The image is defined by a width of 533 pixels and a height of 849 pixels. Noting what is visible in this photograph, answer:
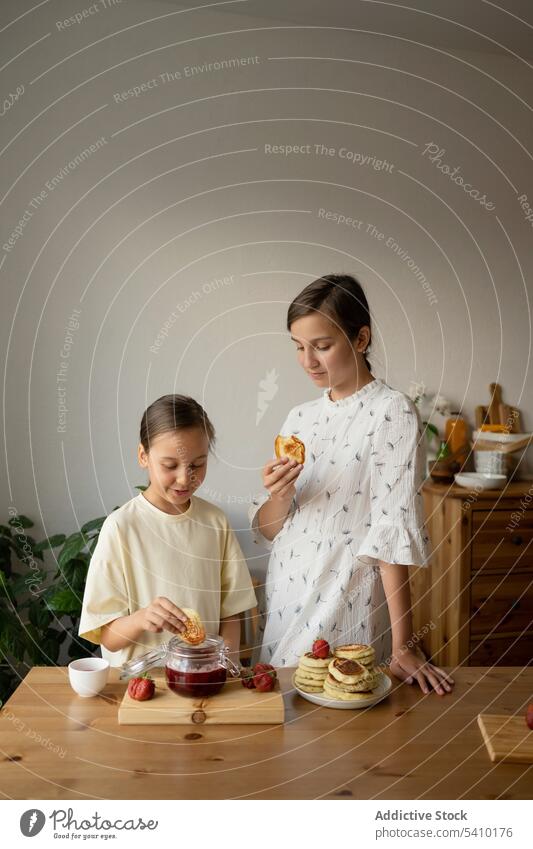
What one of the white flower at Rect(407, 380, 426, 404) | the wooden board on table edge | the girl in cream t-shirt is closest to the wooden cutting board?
the girl in cream t-shirt

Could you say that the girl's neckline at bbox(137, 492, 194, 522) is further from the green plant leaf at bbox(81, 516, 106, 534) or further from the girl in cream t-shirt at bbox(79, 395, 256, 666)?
the green plant leaf at bbox(81, 516, 106, 534)

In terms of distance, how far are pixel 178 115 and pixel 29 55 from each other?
0.61 m

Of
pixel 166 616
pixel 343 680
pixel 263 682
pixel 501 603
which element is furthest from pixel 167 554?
pixel 501 603

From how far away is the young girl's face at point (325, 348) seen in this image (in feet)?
6.05

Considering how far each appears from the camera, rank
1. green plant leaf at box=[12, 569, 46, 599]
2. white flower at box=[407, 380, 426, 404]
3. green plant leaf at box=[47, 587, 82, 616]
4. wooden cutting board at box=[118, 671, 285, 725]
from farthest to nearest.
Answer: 1. white flower at box=[407, 380, 426, 404]
2. green plant leaf at box=[12, 569, 46, 599]
3. green plant leaf at box=[47, 587, 82, 616]
4. wooden cutting board at box=[118, 671, 285, 725]

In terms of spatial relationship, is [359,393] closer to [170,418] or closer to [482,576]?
[170,418]

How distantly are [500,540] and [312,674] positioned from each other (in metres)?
2.16

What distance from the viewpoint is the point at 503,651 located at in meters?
3.53

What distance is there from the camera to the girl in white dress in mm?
1769

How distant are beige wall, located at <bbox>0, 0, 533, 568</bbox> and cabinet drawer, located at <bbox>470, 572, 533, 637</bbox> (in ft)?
3.63

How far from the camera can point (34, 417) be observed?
2947 mm

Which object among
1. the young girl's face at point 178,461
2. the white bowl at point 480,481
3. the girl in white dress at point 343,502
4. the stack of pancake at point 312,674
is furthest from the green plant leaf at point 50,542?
the white bowl at point 480,481
